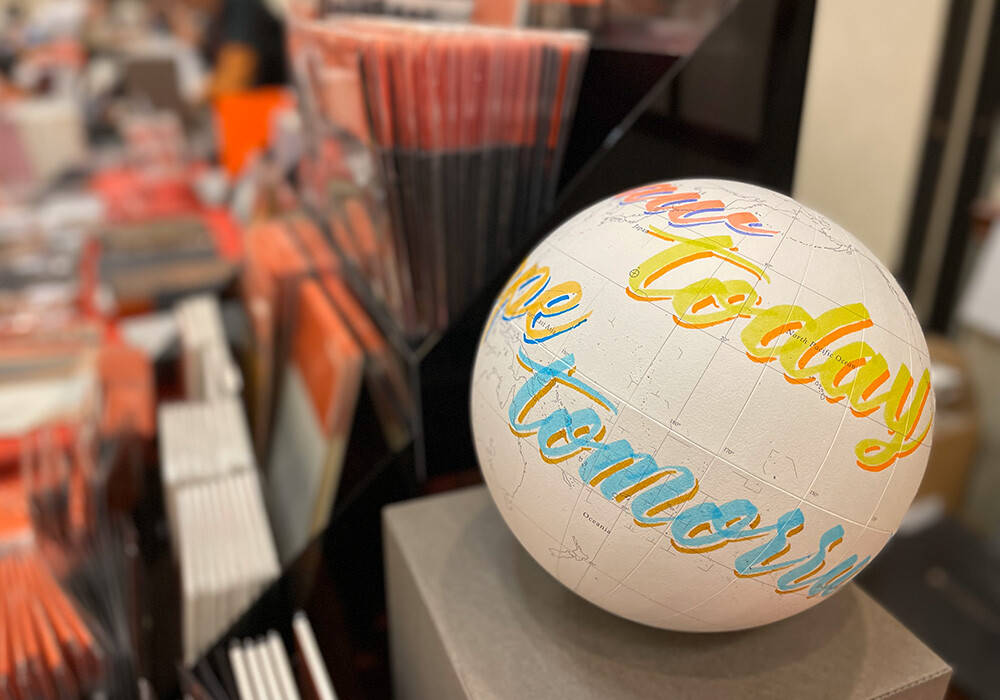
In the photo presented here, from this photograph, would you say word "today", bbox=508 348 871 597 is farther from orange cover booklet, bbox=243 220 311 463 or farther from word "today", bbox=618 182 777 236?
orange cover booklet, bbox=243 220 311 463

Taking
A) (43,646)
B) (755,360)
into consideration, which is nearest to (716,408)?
(755,360)

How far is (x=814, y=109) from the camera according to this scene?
1.02 m

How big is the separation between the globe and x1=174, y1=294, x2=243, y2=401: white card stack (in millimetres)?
924

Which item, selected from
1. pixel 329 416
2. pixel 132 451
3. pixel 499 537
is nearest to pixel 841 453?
pixel 499 537

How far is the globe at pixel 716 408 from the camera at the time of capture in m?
0.49

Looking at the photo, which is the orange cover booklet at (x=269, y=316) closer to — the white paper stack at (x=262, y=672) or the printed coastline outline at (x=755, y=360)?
the white paper stack at (x=262, y=672)

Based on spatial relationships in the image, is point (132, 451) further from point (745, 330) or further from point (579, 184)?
point (745, 330)

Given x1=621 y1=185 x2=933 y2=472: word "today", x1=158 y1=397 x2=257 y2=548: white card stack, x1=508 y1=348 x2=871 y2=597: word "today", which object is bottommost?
x1=158 y1=397 x2=257 y2=548: white card stack

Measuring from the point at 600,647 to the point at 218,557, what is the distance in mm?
604

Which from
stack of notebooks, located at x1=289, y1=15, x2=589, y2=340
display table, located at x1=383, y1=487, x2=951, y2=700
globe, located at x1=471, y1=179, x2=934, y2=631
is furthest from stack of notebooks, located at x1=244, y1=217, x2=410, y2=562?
globe, located at x1=471, y1=179, x2=934, y2=631

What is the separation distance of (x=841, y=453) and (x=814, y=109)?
71cm

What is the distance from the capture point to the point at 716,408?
49 centimetres

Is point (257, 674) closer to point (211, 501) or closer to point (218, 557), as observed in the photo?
point (218, 557)

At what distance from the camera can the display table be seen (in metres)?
→ 0.60
